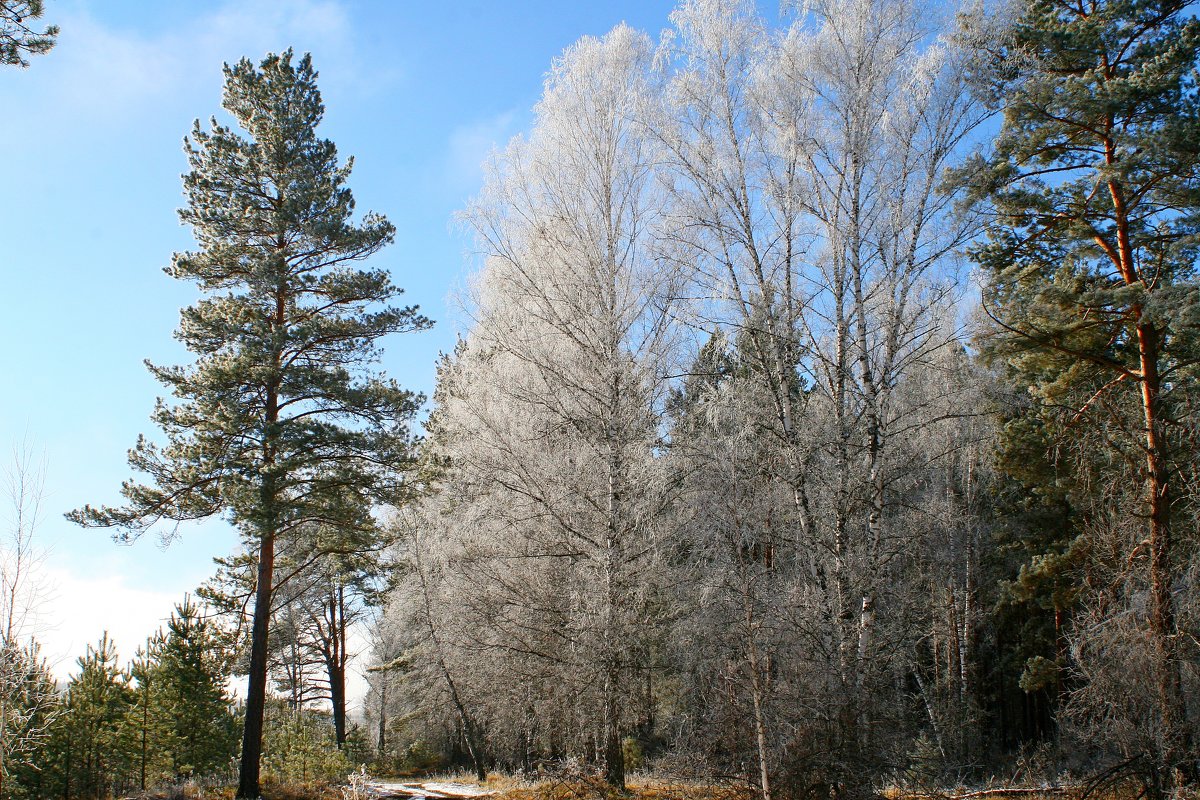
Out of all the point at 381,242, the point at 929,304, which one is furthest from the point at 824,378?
the point at 381,242

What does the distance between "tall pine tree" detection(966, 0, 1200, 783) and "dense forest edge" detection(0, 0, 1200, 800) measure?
0.17ft

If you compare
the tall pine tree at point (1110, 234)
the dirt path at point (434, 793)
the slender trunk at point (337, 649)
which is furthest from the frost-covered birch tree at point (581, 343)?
the slender trunk at point (337, 649)

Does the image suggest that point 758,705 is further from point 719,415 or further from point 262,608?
point 262,608

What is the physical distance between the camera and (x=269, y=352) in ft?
40.7

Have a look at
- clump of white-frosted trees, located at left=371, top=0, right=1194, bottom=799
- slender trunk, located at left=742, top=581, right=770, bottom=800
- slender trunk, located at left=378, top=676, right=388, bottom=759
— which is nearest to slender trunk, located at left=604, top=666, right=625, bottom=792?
clump of white-frosted trees, located at left=371, top=0, right=1194, bottom=799

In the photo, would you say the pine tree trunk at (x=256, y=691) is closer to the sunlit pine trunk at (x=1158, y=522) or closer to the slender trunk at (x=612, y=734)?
the slender trunk at (x=612, y=734)

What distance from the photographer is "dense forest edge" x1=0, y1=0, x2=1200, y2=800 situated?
8016 millimetres

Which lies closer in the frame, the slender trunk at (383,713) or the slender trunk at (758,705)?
the slender trunk at (758,705)

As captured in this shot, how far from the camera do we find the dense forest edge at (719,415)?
802cm

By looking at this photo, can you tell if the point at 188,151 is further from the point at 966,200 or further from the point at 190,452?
the point at 966,200

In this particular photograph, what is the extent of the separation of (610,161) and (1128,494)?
7.83 m

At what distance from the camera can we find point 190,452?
462 inches

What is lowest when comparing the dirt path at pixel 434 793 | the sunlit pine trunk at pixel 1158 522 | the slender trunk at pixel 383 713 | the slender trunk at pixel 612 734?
the slender trunk at pixel 383 713

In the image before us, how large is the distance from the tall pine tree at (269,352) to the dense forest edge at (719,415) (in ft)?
0.22
